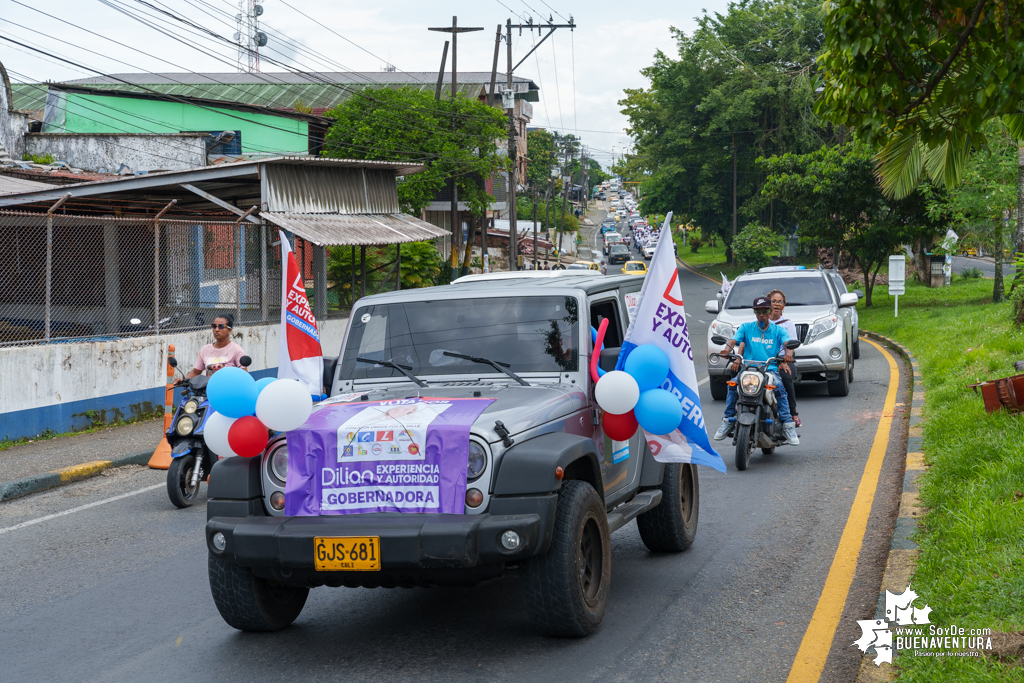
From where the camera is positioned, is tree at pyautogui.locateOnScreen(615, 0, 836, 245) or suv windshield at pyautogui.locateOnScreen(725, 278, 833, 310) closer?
suv windshield at pyautogui.locateOnScreen(725, 278, 833, 310)

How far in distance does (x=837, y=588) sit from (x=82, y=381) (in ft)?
35.4

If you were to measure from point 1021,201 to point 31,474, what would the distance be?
56.6 feet

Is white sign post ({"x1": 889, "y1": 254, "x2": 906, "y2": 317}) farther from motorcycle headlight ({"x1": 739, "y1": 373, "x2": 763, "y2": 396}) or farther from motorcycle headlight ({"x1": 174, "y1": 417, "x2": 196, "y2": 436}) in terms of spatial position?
motorcycle headlight ({"x1": 174, "y1": 417, "x2": 196, "y2": 436})

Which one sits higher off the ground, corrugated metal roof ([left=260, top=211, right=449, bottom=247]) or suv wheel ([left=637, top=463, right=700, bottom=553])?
corrugated metal roof ([left=260, top=211, right=449, bottom=247])

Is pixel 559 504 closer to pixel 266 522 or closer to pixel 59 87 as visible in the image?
pixel 266 522

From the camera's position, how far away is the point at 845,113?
5262 mm

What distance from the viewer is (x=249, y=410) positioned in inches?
197

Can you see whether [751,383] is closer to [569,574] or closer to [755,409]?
[755,409]

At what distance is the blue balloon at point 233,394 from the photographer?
16.5 feet

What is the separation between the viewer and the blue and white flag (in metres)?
5.52

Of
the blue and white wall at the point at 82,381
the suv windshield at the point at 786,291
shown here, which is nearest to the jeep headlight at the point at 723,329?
the suv windshield at the point at 786,291

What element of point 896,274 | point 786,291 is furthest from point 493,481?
point 896,274

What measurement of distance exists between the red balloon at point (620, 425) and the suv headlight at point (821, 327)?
31.2ft

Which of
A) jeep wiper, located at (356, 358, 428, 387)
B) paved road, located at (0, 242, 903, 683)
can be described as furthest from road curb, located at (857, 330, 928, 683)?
jeep wiper, located at (356, 358, 428, 387)
